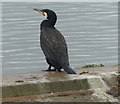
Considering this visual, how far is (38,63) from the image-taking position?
10.6 metres

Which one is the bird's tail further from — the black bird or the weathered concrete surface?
the weathered concrete surface

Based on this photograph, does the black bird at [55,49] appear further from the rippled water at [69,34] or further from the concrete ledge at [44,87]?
the rippled water at [69,34]

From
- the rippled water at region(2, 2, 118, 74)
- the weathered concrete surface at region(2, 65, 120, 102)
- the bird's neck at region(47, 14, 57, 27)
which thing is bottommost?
the rippled water at region(2, 2, 118, 74)

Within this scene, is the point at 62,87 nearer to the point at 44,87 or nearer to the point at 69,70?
the point at 44,87

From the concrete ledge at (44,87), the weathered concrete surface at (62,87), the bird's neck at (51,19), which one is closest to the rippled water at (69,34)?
the bird's neck at (51,19)

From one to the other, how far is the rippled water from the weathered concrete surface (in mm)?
2909

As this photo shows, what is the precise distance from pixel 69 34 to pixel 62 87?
6783 millimetres

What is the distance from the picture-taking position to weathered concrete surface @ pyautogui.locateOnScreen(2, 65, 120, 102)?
6.48 metres

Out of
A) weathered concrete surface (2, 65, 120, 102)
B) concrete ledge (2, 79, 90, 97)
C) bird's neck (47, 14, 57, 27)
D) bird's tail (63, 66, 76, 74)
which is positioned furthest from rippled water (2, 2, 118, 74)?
concrete ledge (2, 79, 90, 97)

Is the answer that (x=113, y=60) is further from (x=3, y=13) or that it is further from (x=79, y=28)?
(x=3, y=13)

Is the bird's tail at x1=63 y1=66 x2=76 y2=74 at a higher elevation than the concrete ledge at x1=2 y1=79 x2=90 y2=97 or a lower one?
lower

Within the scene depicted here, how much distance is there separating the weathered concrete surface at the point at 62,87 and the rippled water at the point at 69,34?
115 inches

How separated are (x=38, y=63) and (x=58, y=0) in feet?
31.1

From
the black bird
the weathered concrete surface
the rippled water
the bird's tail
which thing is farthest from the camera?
the rippled water
